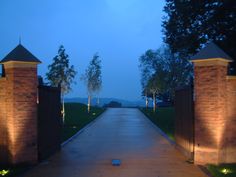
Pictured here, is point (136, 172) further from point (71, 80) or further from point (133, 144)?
point (71, 80)

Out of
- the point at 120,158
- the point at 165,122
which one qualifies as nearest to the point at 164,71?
A: the point at 165,122

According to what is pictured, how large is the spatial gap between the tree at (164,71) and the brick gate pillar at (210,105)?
3888cm

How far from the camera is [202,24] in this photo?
22266 millimetres

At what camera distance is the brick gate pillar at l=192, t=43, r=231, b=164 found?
475 inches

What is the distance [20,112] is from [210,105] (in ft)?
17.7

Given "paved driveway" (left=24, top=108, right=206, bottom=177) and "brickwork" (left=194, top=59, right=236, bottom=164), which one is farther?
"brickwork" (left=194, top=59, right=236, bottom=164)

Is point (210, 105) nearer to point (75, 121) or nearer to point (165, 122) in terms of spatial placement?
point (165, 122)

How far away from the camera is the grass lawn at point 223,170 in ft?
34.2

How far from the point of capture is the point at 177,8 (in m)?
→ 22.7

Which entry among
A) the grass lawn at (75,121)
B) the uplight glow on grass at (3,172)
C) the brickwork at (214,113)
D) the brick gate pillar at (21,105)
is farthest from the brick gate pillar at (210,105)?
the grass lawn at (75,121)

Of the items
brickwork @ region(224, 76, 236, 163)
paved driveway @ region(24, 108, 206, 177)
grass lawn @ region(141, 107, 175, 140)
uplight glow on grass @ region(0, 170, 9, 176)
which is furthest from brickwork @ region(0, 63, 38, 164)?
grass lawn @ region(141, 107, 175, 140)

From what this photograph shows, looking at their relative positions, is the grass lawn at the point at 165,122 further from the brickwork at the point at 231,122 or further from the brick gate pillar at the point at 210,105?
the brick gate pillar at the point at 210,105

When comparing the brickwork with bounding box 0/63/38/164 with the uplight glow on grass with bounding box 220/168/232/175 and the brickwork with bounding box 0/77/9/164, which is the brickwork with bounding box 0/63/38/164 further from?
the uplight glow on grass with bounding box 220/168/232/175

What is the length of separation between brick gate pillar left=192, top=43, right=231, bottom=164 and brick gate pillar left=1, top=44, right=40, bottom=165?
15.4 ft
